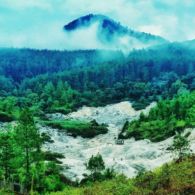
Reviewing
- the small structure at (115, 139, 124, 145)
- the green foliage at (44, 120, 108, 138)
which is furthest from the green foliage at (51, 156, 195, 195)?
the green foliage at (44, 120, 108, 138)

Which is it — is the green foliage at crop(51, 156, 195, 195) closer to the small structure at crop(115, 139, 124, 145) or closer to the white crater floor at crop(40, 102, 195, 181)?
the white crater floor at crop(40, 102, 195, 181)

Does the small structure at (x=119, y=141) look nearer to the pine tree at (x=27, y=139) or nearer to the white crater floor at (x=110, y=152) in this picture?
the white crater floor at (x=110, y=152)

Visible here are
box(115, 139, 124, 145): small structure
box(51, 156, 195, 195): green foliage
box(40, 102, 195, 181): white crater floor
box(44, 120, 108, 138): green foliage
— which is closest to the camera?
box(51, 156, 195, 195): green foliage

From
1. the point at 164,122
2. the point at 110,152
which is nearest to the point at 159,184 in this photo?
the point at 110,152

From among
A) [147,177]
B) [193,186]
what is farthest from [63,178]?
[193,186]

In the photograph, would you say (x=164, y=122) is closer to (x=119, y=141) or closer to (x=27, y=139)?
(x=119, y=141)

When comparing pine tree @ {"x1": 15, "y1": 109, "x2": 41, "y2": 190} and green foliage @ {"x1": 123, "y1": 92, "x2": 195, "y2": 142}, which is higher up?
pine tree @ {"x1": 15, "y1": 109, "x2": 41, "y2": 190}

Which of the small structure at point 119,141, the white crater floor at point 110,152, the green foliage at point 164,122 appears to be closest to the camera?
the white crater floor at point 110,152

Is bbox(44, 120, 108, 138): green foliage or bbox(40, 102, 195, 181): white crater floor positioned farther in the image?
bbox(44, 120, 108, 138): green foliage

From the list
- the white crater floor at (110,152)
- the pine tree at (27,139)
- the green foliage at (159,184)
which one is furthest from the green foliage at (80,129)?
the green foliage at (159,184)

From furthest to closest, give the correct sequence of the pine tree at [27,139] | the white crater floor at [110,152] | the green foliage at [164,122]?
the green foliage at [164,122]
the white crater floor at [110,152]
the pine tree at [27,139]

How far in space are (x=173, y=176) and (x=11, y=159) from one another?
93.9 ft

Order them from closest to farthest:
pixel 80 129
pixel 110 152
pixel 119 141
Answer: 1. pixel 110 152
2. pixel 119 141
3. pixel 80 129

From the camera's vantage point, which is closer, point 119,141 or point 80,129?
point 119,141
